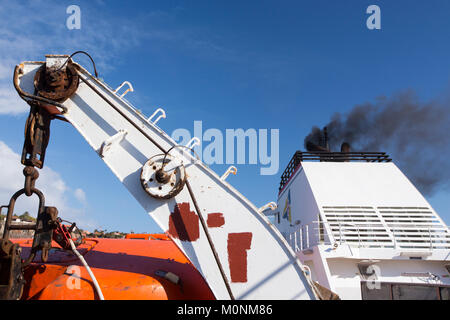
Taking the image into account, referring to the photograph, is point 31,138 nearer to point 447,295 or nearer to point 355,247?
point 447,295

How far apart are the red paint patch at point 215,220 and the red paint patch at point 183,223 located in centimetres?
13

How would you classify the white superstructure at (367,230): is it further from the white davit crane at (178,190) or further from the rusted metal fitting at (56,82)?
the rusted metal fitting at (56,82)

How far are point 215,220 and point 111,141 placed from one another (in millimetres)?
1381

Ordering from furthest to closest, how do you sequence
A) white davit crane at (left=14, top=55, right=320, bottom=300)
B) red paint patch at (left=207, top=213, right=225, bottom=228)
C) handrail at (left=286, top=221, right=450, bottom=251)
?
handrail at (left=286, top=221, right=450, bottom=251)
red paint patch at (left=207, top=213, right=225, bottom=228)
white davit crane at (left=14, top=55, right=320, bottom=300)

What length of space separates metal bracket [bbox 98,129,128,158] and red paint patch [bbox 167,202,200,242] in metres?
0.97

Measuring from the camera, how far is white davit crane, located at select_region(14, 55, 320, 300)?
3.04m

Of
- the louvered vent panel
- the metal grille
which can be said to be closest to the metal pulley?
the metal grille

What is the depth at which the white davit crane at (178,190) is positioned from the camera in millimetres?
3035

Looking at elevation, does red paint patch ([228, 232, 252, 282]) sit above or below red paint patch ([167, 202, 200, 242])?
below

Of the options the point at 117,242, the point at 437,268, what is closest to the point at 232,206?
the point at 117,242

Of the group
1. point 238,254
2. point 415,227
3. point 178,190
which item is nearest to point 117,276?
point 178,190

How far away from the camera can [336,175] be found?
13.6 metres

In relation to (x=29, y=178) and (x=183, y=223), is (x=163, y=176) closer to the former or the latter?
(x=183, y=223)

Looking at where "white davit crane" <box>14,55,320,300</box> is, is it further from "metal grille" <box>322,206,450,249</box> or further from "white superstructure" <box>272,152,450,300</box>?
"metal grille" <box>322,206,450,249</box>
